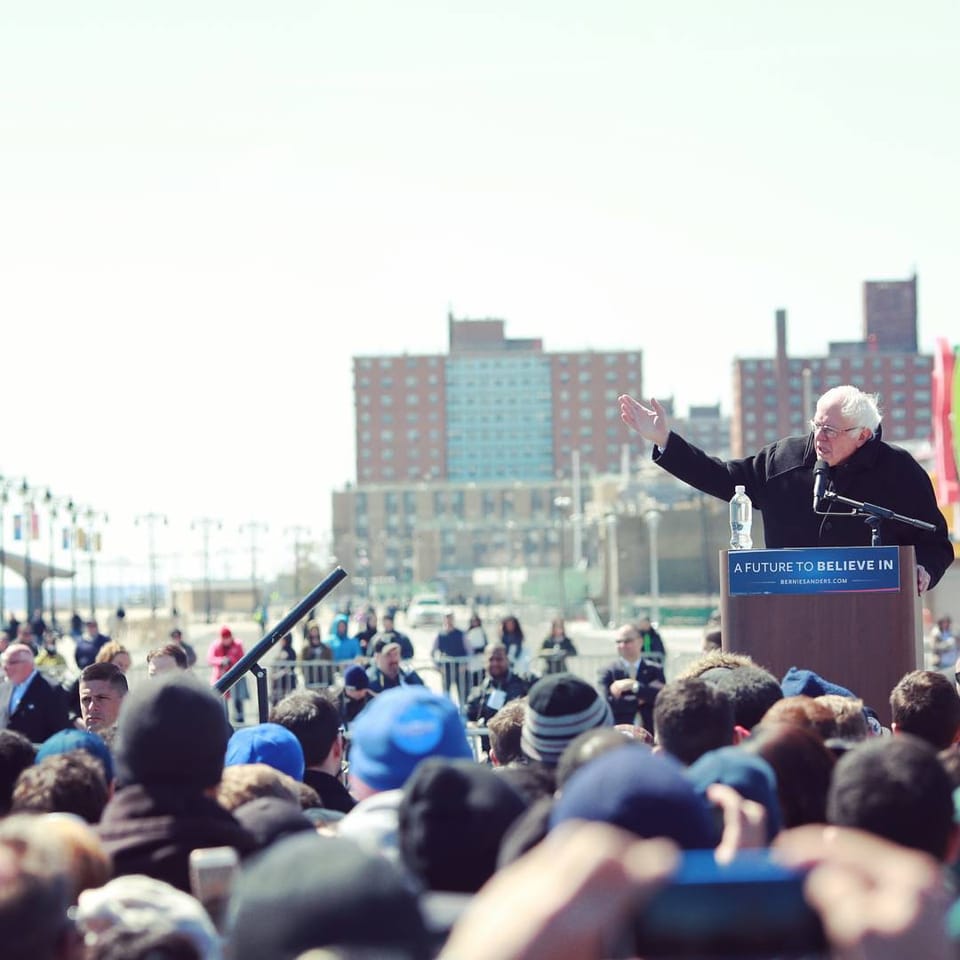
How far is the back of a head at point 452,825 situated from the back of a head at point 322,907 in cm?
73

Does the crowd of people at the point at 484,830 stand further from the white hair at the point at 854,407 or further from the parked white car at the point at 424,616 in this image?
the parked white car at the point at 424,616


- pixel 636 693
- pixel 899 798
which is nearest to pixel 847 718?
pixel 899 798

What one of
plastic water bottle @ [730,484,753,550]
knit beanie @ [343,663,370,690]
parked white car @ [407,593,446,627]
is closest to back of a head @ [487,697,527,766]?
plastic water bottle @ [730,484,753,550]

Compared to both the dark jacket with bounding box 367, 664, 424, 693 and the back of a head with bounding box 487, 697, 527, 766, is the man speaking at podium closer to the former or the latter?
the back of a head with bounding box 487, 697, 527, 766

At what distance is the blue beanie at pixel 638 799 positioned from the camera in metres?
2.86

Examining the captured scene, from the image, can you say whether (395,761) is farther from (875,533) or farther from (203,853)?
(875,533)

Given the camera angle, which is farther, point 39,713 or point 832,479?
point 39,713

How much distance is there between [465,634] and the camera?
21844 mm

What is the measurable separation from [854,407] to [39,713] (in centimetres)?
634

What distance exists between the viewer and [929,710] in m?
5.20

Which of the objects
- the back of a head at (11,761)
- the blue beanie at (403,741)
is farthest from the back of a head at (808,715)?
the back of a head at (11,761)

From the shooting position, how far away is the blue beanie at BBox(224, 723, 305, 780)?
546cm

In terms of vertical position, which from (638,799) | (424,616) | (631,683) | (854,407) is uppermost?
(854,407)

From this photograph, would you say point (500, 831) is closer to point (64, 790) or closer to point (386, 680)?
point (64, 790)
